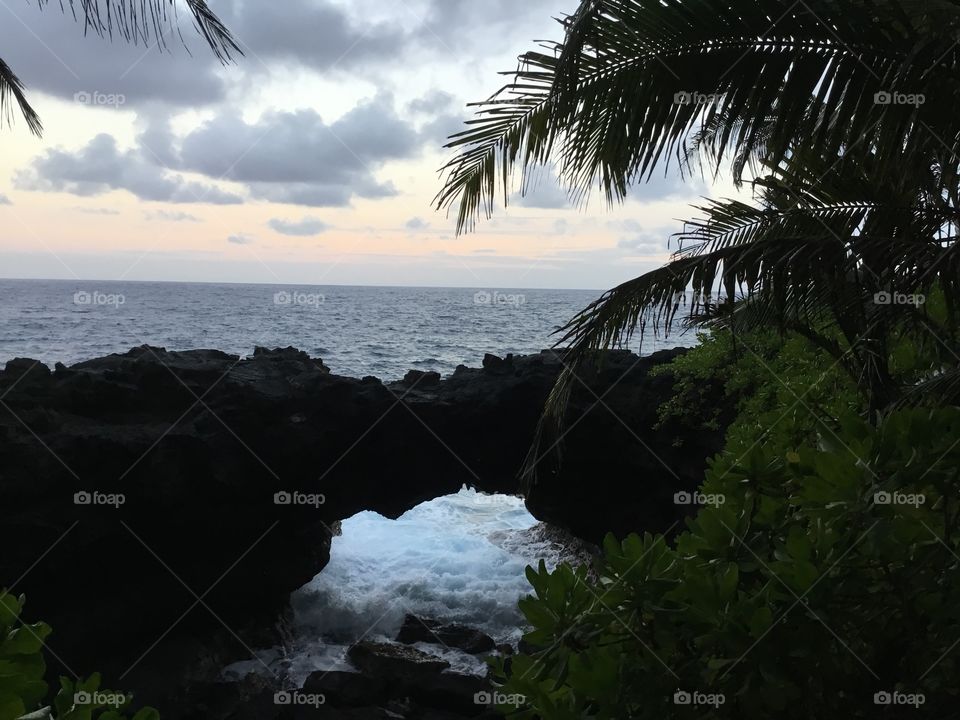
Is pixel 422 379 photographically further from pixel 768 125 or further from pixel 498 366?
pixel 768 125

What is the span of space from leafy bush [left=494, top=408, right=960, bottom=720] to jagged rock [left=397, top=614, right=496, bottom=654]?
1041 cm

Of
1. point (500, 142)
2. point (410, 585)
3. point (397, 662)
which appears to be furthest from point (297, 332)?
point (500, 142)

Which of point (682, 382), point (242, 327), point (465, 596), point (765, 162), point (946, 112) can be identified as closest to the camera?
point (946, 112)

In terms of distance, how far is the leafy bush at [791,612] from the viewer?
208cm

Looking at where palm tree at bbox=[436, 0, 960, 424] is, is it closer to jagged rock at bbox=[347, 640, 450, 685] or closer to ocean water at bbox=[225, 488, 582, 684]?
jagged rock at bbox=[347, 640, 450, 685]

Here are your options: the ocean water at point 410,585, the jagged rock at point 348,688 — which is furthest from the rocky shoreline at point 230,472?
the jagged rock at point 348,688

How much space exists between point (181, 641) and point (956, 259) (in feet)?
37.1

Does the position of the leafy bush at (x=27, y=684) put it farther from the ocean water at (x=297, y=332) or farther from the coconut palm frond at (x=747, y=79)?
the ocean water at (x=297, y=332)

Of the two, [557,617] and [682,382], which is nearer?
[557,617]

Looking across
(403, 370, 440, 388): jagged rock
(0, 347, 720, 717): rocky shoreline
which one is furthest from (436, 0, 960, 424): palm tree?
(403, 370, 440, 388): jagged rock

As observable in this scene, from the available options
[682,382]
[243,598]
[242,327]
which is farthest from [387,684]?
[242,327]

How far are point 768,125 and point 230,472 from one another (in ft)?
28.4

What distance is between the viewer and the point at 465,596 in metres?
14.7

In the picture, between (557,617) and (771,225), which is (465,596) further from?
(557,617)
